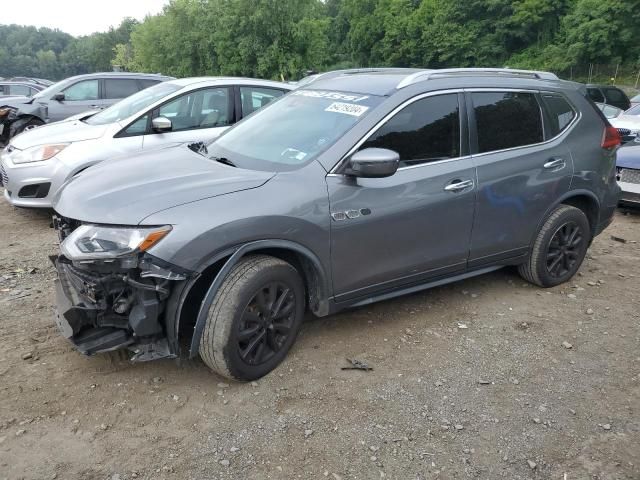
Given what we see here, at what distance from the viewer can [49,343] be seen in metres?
3.58

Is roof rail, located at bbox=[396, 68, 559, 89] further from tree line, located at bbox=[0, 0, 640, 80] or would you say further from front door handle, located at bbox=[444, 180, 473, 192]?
tree line, located at bbox=[0, 0, 640, 80]

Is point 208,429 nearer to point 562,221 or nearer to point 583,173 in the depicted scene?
point 562,221

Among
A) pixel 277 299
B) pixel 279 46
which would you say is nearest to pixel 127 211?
pixel 277 299

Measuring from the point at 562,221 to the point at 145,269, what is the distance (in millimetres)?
3442

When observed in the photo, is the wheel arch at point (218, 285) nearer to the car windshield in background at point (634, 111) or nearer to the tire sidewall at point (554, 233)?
the tire sidewall at point (554, 233)

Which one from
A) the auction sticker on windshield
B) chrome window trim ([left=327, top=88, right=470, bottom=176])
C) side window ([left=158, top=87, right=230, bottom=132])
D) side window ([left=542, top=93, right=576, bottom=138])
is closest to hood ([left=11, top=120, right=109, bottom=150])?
side window ([left=158, top=87, right=230, bottom=132])

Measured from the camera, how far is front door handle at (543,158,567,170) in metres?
4.34

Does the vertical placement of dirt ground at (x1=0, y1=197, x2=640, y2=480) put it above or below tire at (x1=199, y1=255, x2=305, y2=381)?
below

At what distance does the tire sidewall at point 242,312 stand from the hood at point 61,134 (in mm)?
3965

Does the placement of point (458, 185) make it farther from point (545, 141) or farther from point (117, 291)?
point (117, 291)

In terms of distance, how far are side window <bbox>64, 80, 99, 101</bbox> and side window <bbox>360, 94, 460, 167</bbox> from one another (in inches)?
350

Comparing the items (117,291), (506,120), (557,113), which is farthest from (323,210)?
(557,113)

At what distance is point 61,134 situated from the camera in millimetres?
6348

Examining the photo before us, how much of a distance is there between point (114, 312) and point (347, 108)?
1985 millimetres
